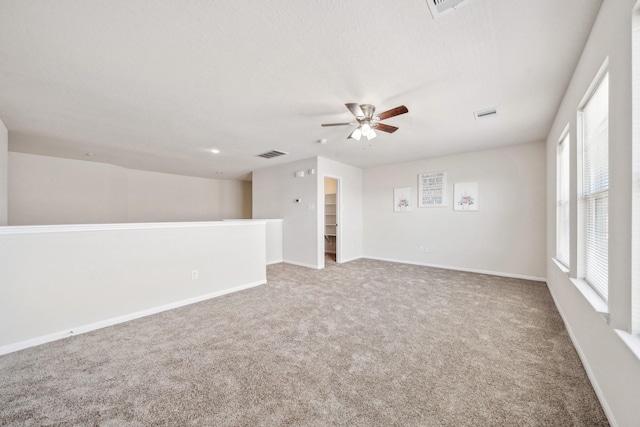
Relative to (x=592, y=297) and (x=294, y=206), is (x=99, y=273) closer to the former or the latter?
(x=294, y=206)

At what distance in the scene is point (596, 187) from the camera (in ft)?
5.65

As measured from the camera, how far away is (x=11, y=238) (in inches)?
84.2

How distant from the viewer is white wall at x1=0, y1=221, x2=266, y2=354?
2150mm

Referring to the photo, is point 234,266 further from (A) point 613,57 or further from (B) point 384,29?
(A) point 613,57

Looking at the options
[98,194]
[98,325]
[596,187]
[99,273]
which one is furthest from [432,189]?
[98,194]

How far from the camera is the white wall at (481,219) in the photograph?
13.5 feet

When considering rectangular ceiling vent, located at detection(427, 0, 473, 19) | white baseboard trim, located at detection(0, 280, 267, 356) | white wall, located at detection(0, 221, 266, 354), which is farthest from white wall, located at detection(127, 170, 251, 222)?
rectangular ceiling vent, located at detection(427, 0, 473, 19)

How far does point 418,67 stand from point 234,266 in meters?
3.41

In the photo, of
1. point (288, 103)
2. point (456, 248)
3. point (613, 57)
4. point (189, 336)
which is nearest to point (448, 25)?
point (613, 57)

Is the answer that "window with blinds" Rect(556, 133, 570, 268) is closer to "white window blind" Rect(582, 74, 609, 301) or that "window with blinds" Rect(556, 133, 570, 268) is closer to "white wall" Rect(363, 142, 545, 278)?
"white window blind" Rect(582, 74, 609, 301)

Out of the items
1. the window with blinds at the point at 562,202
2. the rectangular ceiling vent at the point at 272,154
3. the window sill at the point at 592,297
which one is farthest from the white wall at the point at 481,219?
the rectangular ceiling vent at the point at 272,154

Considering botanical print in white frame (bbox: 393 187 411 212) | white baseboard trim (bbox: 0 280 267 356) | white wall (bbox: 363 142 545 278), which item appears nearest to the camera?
white baseboard trim (bbox: 0 280 267 356)

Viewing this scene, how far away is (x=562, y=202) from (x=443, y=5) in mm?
2969

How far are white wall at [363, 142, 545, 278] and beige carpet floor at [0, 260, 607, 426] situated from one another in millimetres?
1468
